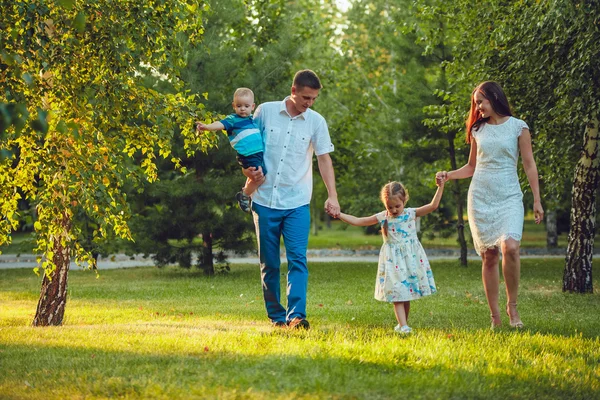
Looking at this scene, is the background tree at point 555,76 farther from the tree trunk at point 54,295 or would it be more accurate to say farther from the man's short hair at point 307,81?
the tree trunk at point 54,295

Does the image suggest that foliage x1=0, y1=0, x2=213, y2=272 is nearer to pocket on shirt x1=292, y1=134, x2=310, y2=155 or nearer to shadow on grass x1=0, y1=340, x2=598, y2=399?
pocket on shirt x1=292, y1=134, x2=310, y2=155

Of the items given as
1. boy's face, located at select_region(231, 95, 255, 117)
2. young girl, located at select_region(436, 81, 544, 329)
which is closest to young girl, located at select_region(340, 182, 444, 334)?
young girl, located at select_region(436, 81, 544, 329)

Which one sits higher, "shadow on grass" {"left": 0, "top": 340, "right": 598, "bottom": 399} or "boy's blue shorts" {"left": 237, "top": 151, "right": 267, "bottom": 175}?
"boy's blue shorts" {"left": 237, "top": 151, "right": 267, "bottom": 175}

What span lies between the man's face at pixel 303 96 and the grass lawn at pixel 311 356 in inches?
78.1

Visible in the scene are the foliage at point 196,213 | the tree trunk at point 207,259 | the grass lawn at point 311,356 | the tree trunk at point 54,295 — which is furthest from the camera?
the tree trunk at point 207,259

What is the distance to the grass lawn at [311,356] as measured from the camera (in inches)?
184

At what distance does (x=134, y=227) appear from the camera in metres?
17.3

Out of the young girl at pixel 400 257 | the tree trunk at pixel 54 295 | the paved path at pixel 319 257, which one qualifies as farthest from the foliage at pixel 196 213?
the young girl at pixel 400 257

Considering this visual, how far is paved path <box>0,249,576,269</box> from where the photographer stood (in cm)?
2297

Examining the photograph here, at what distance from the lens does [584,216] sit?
1221 cm

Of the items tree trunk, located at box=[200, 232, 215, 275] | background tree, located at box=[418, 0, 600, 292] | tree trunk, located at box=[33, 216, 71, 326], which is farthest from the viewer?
tree trunk, located at box=[200, 232, 215, 275]

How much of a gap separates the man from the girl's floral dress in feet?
1.86

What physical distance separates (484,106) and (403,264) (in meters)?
1.68

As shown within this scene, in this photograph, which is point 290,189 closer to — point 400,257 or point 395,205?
point 395,205
